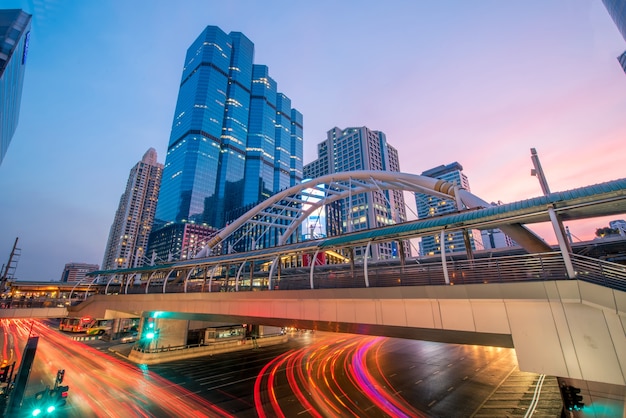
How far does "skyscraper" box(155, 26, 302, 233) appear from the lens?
149625 millimetres

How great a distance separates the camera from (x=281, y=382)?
25.7 meters

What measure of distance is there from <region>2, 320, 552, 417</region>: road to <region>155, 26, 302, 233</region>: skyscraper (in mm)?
116862

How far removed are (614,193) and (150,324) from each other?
149ft

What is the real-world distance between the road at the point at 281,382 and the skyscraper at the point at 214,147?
383ft

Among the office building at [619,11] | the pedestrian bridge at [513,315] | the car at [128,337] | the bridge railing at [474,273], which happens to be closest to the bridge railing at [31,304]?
the car at [128,337]

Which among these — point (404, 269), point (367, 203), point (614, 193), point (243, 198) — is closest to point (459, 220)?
point (404, 269)

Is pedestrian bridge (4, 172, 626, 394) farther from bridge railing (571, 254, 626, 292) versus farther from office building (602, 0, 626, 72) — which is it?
office building (602, 0, 626, 72)

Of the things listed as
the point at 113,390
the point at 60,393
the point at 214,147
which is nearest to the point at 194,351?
the point at 113,390

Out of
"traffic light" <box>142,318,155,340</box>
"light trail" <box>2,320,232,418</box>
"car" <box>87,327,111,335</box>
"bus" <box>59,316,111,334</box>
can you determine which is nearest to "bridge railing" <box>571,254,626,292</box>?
"light trail" <box>2,320,232,418</box>

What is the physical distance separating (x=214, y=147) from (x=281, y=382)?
522ft

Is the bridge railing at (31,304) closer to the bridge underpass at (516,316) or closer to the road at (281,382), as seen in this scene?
the road at (281,382)

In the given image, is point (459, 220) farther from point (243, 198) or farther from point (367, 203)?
point (243, 198)

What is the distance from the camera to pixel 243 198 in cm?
16775

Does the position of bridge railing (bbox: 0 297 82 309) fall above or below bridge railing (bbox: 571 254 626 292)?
below
